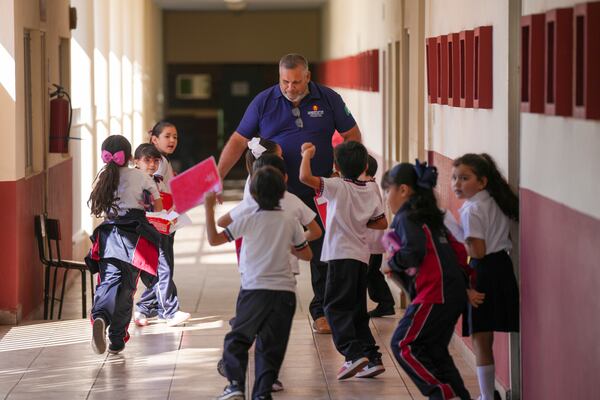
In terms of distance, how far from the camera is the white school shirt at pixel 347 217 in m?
6.26

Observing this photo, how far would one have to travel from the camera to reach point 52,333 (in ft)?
25.8

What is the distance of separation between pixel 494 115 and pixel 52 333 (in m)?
3.37

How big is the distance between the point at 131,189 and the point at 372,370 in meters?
1.78

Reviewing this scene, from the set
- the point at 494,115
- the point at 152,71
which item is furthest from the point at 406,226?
the point at 152,71

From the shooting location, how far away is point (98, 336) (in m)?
6.92

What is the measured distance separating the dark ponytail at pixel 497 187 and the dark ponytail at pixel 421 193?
1.30ft

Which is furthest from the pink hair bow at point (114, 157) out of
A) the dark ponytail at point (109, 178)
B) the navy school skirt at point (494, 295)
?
the navy school skirt at point (494, 295)

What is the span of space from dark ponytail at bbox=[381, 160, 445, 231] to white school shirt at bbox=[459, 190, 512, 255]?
247 millimetres

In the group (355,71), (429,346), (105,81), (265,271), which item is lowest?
(429,346)

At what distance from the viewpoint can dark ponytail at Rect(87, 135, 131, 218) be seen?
6953 mm

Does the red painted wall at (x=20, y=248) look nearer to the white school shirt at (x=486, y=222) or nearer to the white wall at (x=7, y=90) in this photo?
the white wall at (x=7, y=90)

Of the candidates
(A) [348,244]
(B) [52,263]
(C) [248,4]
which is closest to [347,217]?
(A) [348,244]

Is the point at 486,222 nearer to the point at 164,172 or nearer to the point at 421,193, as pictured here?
the point at 421,193

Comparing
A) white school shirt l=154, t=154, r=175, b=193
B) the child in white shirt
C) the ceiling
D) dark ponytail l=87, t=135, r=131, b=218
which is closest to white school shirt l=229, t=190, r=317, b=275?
the child in white shirt
